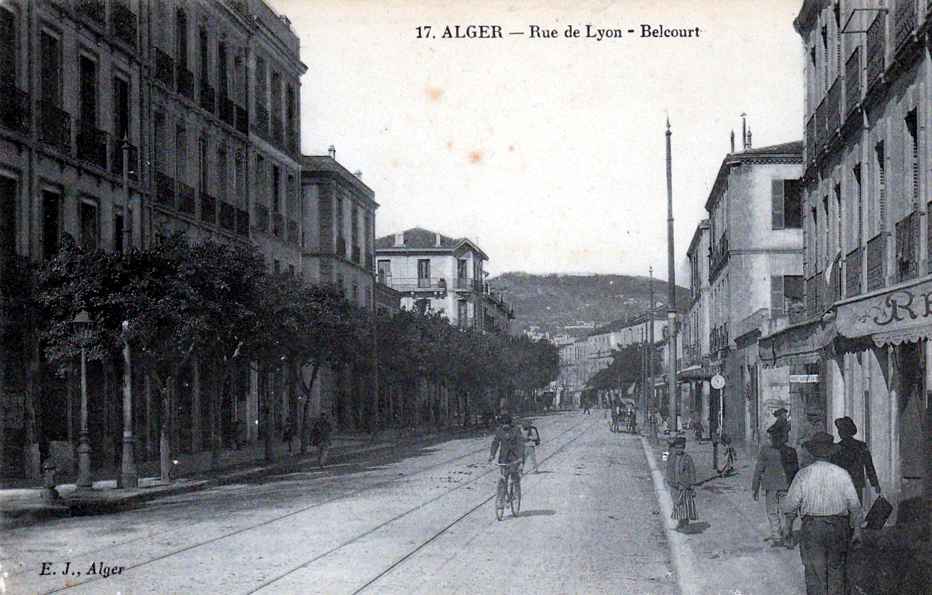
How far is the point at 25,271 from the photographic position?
23.3 metres

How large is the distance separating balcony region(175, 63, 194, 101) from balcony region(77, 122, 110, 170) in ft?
18.2

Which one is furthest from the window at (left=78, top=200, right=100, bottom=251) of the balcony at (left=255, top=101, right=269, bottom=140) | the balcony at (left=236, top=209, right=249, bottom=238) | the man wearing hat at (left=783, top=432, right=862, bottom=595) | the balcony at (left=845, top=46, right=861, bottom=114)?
the man wearing hat at (left=783, top=432, right=862, bottom=595)

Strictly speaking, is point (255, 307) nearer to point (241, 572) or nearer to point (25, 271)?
point (25, 271)

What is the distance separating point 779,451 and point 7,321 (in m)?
16.5

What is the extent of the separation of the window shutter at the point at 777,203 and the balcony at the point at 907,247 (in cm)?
2628

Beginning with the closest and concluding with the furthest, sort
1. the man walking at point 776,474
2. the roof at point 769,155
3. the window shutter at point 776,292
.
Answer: the man walking at point 776,474 → the roof at point 769,155 → the window shutter at point 776,292

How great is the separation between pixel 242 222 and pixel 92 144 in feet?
36.9

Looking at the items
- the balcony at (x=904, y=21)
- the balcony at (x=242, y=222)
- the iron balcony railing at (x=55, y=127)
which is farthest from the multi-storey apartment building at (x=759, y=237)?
the balcony at (x=904, y=21)

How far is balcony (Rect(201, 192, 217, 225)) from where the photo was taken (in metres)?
35.3

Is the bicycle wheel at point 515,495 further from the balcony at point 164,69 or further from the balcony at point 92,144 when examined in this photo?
the balcony at point 164,69

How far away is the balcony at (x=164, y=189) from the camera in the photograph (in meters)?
31.9

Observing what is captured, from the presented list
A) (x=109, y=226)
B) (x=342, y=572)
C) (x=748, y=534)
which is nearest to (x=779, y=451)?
(x=748, y=534)

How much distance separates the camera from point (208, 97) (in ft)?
118

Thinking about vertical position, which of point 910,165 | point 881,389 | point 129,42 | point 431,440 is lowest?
point 431,440
